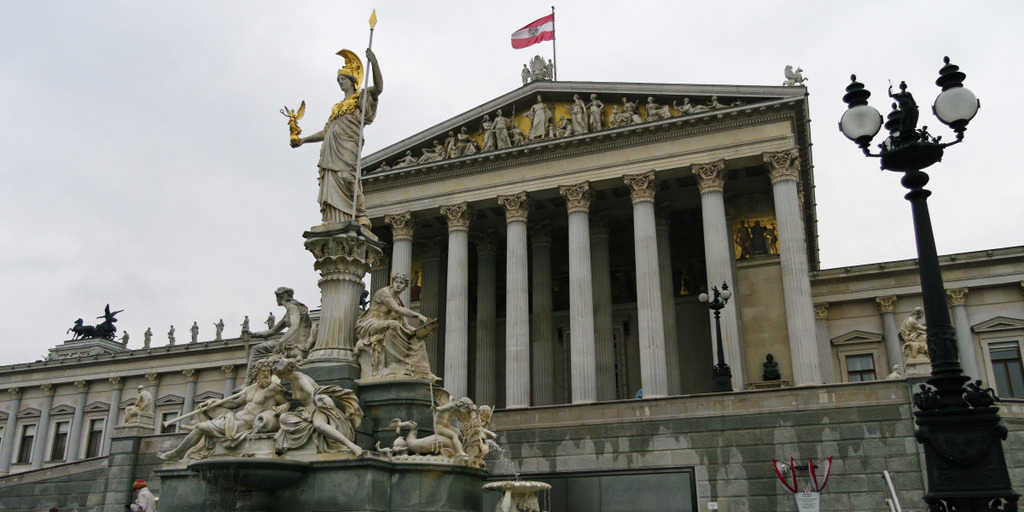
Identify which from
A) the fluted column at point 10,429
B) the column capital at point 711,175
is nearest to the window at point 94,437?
the fluted column at point 10,429

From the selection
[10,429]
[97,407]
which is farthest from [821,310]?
[10,429]

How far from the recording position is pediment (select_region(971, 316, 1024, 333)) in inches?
1623

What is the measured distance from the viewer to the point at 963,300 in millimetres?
42531

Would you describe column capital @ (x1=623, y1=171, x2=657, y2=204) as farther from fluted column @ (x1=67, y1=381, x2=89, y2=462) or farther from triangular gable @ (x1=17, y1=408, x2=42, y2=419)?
triangular gable @ (x1=17, y1=408, x2=42, y2=419)

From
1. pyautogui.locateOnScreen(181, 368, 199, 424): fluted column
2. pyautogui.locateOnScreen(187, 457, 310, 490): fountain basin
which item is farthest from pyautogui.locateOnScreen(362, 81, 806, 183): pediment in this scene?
pyautogui.locateOnScreen(181, 368, 199, 424): fluted column

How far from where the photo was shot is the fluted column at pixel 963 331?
1608 inches

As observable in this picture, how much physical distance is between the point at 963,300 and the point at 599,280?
67.6 feet

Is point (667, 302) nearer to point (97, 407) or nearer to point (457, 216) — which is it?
point (457, 216)

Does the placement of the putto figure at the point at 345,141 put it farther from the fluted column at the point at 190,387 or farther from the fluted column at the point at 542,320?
the fluted column at the point at 190,387

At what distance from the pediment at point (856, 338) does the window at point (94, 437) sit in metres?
52.3

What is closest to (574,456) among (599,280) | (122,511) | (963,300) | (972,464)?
(599,280)

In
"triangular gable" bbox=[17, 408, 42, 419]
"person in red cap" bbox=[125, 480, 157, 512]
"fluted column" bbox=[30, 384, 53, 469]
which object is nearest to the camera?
"person in red cap" bbox=[125, 480, 157, 512]

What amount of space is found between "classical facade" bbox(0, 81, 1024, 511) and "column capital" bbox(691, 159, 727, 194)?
2.4 inches

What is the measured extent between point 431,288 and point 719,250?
16.1 meters
